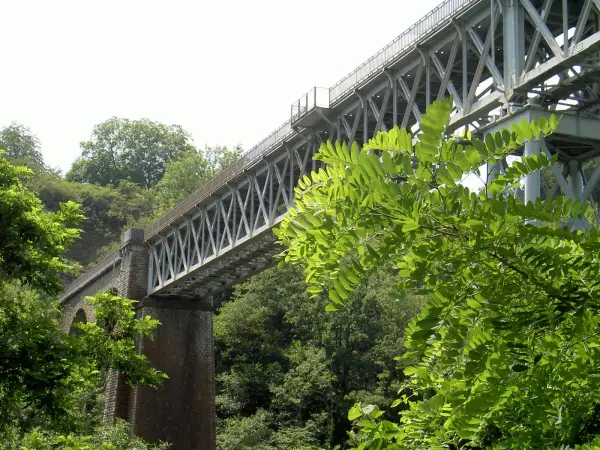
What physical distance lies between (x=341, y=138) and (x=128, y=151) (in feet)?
271

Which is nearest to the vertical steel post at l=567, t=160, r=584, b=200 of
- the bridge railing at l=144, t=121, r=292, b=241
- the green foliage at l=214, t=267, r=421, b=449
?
the bridge railing at l=144, t=121, r=292, b=241

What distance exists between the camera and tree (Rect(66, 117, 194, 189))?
105 meters

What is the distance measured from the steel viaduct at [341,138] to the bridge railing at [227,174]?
2.4 inches

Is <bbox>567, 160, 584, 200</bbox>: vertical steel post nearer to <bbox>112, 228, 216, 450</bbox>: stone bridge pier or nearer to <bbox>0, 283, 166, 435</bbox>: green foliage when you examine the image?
<bbox>0, 283, 166, 435</bbox>: green foliage

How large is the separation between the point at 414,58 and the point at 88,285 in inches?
1271

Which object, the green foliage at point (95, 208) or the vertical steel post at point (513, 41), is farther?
the green foliage at point (95, 208)

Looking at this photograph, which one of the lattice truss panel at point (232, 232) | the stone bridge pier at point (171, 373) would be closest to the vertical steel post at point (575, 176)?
the lattice truss panel at point (232, 232)

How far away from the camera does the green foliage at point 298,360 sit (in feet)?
142

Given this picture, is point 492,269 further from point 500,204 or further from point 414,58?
point 414,58

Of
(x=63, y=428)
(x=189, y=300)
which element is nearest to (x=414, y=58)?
(x=63, y=428)

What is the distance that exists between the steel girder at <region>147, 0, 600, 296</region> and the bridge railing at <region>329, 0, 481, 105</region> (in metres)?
0.10

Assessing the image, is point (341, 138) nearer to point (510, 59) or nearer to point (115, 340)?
point (510, 59)

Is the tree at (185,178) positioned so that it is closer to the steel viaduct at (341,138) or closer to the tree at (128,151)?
the steel viaduct at (341,138)

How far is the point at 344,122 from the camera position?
25.6 meters
